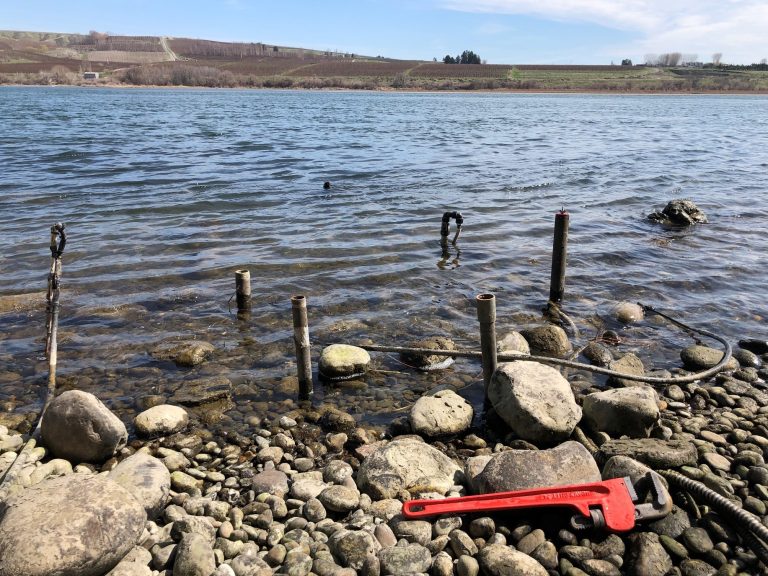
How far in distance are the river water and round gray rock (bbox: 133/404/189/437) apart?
32.7 inches

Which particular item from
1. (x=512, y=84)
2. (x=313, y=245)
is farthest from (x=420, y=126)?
(x=512, y=84)

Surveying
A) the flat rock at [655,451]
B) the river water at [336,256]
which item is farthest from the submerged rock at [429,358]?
the flat rock at [655,451]

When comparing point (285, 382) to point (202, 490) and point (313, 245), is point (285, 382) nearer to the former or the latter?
point (202, 490)

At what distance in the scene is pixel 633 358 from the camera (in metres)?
8.75

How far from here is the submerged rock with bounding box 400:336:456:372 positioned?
876cm

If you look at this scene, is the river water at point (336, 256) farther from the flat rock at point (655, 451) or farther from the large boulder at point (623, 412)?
the flat rock at point (655, 451)

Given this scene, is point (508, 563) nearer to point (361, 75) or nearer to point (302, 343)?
point (302, 343)

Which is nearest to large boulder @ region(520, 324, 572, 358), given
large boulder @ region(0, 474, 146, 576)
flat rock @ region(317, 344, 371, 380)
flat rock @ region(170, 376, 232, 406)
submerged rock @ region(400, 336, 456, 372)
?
submerged rock @ region(400, 336, 456, 372)

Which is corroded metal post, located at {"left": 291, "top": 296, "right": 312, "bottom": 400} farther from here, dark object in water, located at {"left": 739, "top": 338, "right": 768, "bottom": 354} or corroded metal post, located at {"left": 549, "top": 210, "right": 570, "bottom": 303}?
dark object in water, located at {"left": 739, "top": 338, "right": 768, "bottom": 354}

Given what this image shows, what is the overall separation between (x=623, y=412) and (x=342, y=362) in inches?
145

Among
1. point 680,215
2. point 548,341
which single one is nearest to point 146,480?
point 548,341

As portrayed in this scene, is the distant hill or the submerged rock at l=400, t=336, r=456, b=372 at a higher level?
the distant hill

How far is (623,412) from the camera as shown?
6738mm

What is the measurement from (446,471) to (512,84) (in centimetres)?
15309
